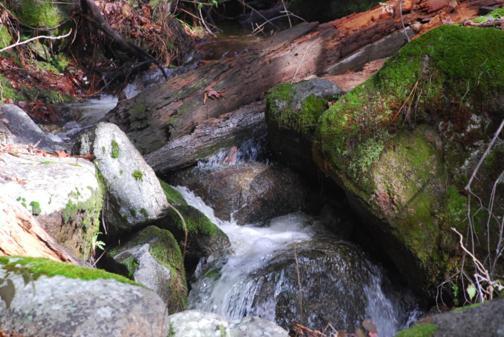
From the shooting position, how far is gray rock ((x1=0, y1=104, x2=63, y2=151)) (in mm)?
5356

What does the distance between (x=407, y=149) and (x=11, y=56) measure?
718 centimetres

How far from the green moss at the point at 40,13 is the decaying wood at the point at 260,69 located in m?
3.72

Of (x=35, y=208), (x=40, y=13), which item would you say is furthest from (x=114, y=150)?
(x=40, y=13)

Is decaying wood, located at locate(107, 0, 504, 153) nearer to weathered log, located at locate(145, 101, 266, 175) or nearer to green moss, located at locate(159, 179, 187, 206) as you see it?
weathered log, located at locate(145, 101, 266, 175)

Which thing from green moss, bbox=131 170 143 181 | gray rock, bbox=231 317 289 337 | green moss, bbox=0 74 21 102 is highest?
green moss, bbox=0 74 21 102

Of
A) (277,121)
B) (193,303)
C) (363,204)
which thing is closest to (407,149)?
(363,204)

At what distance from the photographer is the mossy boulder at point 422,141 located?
448cm

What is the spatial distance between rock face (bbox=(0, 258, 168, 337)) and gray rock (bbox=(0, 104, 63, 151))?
3074 mm

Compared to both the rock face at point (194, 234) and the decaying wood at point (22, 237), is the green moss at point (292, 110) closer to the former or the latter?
the rock face at point (194, 234)

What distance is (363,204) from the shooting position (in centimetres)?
462

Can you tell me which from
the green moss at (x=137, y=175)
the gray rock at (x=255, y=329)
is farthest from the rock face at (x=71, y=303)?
the green moss at (x=137, y=175)

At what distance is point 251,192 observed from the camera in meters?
6.01

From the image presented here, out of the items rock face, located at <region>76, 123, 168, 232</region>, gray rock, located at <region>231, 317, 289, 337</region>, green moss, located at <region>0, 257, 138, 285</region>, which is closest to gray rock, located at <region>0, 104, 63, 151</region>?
rock face, located at <region>76, 123, 168, 232</region>

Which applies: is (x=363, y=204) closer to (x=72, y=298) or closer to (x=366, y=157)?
(x=366, y=157)
